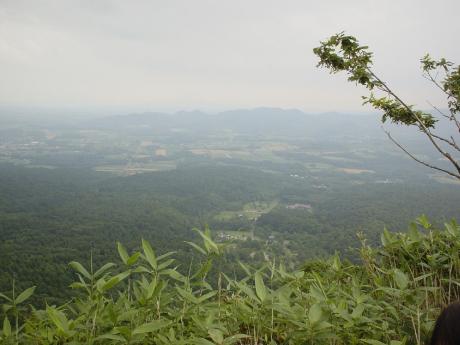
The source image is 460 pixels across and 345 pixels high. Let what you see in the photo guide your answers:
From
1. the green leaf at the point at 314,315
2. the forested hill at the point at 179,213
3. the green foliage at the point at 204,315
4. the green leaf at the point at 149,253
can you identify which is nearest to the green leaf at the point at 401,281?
the green foliage at the point at 204,315

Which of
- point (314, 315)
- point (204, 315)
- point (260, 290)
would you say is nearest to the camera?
point (314, 315)

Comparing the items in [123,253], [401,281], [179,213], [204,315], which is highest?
[123,253]

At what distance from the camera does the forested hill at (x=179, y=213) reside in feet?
144

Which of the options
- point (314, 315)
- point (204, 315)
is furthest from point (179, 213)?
point (314, 315)

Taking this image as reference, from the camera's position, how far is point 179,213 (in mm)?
76750

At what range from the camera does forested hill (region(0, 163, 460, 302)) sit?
144ft

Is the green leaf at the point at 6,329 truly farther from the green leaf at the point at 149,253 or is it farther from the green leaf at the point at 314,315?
the green leaf at the point at 314,315

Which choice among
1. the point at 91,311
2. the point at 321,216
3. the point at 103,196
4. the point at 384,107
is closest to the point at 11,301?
the point at 91,311

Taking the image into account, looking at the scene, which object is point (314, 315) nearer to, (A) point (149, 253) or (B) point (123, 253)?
(A) point (149, 253)

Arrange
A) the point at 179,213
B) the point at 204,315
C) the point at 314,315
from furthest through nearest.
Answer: the point at 179,213
the point at 204,315
the point at 314,315

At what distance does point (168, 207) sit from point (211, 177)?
3427cm

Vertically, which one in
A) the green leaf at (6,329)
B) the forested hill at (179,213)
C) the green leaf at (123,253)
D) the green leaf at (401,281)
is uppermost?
the green leaf at (123,253)

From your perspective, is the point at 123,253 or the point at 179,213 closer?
the point at 123,253

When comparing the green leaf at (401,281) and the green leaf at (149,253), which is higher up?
the green leaf at (149,253)
